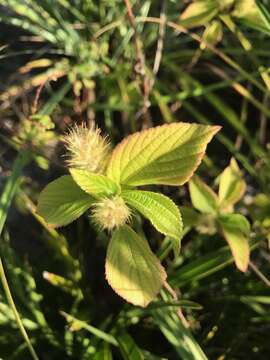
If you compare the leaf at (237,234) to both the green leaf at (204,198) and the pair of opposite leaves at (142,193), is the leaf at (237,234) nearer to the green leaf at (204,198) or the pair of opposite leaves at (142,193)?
the green leaf at (204,198)

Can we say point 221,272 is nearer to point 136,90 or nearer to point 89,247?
point 89,247

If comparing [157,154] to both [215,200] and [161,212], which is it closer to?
[161,212]

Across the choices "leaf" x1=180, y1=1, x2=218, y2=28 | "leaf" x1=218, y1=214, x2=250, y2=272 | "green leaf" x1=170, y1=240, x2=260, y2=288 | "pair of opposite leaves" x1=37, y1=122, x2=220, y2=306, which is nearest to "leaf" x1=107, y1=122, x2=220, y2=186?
"pair of opposite leaves" x1=37, y1=122, x2=220, y2=306

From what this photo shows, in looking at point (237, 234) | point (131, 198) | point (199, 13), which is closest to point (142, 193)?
point (131, 198)

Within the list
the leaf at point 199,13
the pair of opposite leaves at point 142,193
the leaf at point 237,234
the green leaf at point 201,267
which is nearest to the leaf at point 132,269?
the pair of opposite leaves at point 142,193

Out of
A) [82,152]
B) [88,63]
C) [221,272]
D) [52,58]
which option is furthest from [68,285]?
[52,58]
